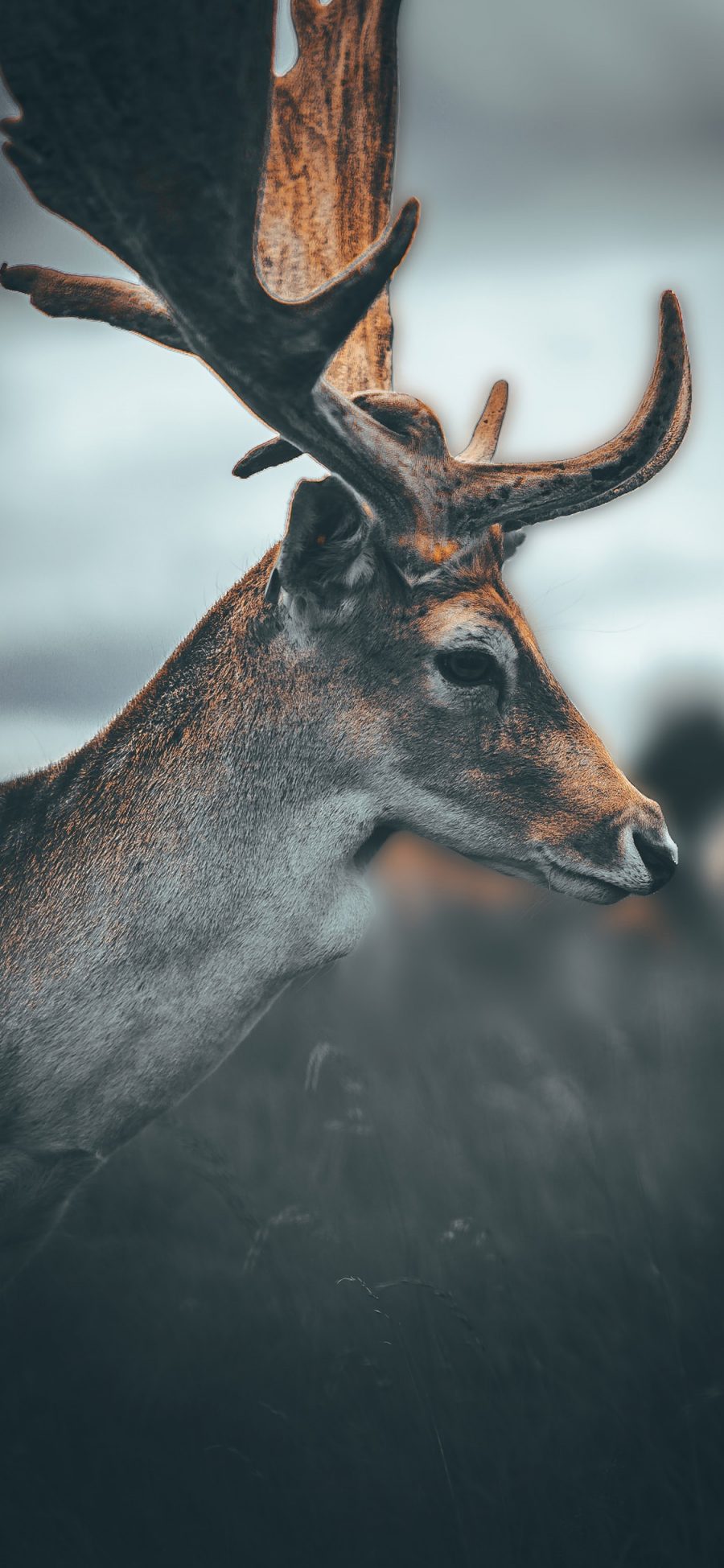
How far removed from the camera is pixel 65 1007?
2.04 m

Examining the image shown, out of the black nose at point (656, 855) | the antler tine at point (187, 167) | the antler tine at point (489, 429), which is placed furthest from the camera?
the antler tine at point (489, 429)

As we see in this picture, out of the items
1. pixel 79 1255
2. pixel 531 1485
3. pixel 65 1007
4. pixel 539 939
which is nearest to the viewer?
pixel 65 1007

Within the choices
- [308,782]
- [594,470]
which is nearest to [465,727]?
[308,782]

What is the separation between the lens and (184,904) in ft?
6.71

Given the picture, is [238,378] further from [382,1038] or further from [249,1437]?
[249,1437]

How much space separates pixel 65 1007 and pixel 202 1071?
0.33 metres

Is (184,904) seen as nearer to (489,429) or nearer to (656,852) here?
(656,852)

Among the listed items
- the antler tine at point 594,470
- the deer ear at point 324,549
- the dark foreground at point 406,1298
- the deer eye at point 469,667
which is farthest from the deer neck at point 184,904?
the antler tine at point 594,470

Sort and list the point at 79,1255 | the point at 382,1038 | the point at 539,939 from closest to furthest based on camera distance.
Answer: the point at 79,1255, the point at 382,1038, the point at 539,939

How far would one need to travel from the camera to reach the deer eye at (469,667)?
6.75 feet

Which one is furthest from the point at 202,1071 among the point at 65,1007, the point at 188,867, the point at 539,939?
the point at 539,939

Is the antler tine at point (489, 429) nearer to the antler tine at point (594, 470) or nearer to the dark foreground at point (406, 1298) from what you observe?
the antler tine at point (594, 470)

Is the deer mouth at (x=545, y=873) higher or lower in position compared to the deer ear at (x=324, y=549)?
lower

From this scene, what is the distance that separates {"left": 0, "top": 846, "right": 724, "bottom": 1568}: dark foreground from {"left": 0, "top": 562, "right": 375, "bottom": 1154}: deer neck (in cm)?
41
